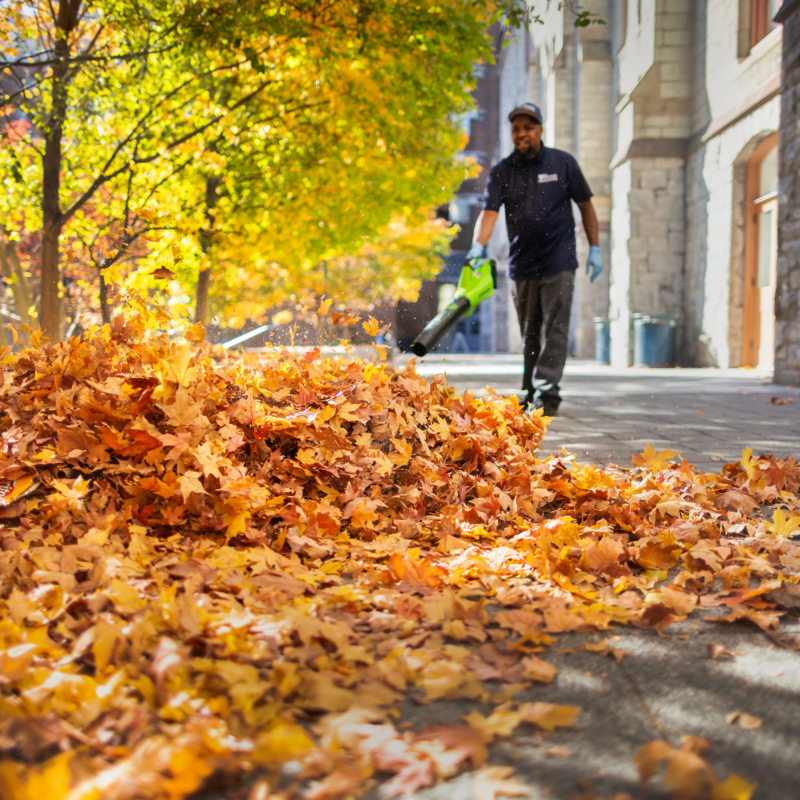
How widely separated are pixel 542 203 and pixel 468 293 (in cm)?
91

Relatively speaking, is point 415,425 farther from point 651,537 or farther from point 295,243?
point 295,243

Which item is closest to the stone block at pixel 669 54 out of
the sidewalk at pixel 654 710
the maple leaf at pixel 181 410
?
the maple leaf at pixel 181 410

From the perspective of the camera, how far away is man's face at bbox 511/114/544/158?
545cm

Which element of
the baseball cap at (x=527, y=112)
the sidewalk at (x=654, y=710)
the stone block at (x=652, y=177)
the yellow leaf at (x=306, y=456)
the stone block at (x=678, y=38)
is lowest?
the sidewalk at (x=654, y=710)

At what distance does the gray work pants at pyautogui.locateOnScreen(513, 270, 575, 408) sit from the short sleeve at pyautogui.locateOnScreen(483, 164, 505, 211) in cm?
63

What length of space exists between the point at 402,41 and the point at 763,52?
7646mm

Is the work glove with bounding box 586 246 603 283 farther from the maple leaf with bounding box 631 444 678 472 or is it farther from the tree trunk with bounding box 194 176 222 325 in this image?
the tree trunk with bounding box 194 176 222 325

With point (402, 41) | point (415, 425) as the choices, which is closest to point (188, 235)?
point (402, 41)

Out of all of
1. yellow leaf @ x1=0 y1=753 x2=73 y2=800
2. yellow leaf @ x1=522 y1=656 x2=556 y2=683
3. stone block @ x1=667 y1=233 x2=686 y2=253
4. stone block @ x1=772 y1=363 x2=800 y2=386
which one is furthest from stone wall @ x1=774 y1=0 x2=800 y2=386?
yellow leaf @ x1=0 y1=753 x2=73 y2=800

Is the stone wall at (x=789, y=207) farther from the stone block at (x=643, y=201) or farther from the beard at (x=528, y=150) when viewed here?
the stone block at (x=643, y=201)

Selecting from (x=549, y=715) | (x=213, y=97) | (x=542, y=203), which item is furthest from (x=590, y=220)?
(x=213, y=97)

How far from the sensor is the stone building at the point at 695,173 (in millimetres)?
12469

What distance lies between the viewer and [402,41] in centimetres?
→ 708

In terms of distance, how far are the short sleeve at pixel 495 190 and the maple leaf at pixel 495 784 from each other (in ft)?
16.4
